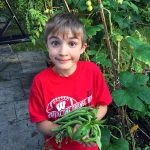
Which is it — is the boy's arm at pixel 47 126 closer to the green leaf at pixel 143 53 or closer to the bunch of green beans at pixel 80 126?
the bunch of green beans at pixel 80 126

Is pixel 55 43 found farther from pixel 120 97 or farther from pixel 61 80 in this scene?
pixel 120 97

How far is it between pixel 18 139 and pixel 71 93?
1640 millimetres

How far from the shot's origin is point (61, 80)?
2.38 m

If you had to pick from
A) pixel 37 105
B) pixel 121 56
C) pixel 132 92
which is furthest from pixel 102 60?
pixel 37 105

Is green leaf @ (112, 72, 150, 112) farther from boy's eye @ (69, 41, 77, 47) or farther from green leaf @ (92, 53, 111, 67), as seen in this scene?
boy's eye @ (69, 41, 77, 47)

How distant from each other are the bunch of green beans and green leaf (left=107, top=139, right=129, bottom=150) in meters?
0.80

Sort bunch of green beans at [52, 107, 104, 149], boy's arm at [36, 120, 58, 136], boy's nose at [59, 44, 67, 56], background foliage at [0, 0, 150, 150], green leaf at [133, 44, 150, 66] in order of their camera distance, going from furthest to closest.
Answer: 1. background foliage at [0, 0, 150, 150]
2. green leaf at [133, 44, 150, 66]
3. boy's arm at [36, 120, 58, 136]
4. boy's nose at [59, 44, 67, 56]
5. bunch of green beans at [52, 107, 104, 149]

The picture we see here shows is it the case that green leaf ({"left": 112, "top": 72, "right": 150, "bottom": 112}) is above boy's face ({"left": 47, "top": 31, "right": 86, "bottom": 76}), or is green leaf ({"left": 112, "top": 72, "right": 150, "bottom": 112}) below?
below

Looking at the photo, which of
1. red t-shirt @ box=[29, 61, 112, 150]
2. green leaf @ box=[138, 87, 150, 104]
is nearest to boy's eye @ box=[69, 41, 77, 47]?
red t-shirt @ box=[29, 61, 112, 150]

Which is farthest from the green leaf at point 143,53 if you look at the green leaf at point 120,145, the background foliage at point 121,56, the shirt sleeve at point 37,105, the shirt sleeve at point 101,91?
the shirt sleeve at point 37,105

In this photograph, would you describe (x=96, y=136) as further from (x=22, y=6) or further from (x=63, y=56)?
(x=22, y=6)

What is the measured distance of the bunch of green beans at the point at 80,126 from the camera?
2072 mm

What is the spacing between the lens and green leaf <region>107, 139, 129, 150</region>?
2.91 m

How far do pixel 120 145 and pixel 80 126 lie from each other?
962 mm
